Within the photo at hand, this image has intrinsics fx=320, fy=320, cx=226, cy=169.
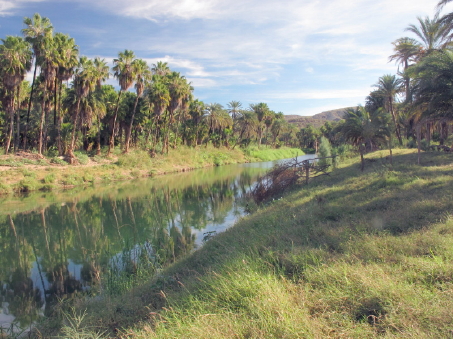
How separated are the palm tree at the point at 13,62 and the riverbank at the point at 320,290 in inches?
1266

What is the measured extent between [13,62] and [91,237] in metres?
25.0

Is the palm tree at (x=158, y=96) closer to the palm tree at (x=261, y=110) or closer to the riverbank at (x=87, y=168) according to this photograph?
the riverbank at (x=87, y=168)

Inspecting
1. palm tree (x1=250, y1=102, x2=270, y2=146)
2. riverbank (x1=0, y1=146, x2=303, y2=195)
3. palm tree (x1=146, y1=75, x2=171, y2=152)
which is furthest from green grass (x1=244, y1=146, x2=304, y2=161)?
palm tree (x1=146, y1=75, x2=171, y2=152)

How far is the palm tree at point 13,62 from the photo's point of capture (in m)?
31.2

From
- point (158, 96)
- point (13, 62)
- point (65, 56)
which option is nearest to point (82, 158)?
point (65, 56)

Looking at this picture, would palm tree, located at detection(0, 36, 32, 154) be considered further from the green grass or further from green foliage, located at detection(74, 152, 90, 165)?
the green grass

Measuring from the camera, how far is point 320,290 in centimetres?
503

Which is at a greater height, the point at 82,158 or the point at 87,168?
the point at 82,158

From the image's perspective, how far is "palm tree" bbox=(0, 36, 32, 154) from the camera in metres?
31.2

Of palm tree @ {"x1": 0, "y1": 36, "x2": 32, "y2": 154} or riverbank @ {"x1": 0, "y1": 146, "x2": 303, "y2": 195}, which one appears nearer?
riverbank @ {"x1": 0, "y1": 146, "x2": 303, "y2": 195}

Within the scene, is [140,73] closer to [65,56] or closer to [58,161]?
[65,56]

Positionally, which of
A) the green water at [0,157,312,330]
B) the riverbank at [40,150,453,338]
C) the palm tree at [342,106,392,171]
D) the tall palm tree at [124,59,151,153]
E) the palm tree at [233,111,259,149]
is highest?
the tall palm tree at [124,59,151,153]

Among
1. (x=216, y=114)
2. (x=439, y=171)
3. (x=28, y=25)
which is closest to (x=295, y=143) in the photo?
(x=216, y=114)

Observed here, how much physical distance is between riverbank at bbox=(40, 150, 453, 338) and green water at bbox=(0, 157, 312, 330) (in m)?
2.49
